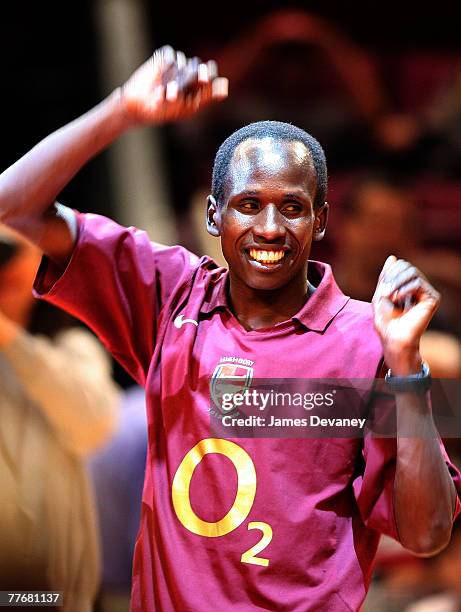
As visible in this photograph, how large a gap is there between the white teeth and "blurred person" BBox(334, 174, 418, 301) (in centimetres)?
156

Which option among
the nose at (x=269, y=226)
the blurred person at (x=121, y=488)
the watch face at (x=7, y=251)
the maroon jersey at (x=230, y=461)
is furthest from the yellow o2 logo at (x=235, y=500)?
the blurred person at (x=121, y=488)

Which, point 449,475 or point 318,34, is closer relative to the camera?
point 449,475

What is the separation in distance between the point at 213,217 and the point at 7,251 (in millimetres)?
947

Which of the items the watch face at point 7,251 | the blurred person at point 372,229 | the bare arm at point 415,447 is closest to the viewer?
the bare arm at point 415,447

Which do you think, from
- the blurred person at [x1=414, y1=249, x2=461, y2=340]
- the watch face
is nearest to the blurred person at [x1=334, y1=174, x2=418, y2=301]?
the blurred person at [x1=414, y1=249, x2=461, y2=340]

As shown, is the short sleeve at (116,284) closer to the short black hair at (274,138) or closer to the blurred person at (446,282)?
the short black hair at (274,138)

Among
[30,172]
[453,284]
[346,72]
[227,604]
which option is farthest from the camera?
[346,72]

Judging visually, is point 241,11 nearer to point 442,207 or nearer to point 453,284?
point 442,207

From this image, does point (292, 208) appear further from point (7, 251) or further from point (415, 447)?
point (7, 251)

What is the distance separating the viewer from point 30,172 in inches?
69.3

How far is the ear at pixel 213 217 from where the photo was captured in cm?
180

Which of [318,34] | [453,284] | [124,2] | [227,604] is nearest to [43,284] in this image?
→ [227,604]

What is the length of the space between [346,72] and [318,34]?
0.21 m

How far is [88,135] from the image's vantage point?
175cm
